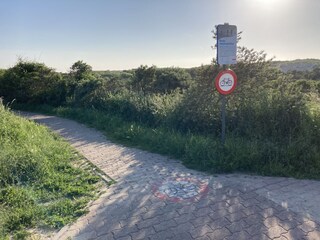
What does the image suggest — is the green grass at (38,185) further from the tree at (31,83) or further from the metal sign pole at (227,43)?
the tree at (31,83)

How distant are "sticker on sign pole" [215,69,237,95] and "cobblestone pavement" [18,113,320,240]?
1573 mm

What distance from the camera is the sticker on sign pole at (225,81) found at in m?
4.78

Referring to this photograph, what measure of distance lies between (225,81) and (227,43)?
2.25 ft

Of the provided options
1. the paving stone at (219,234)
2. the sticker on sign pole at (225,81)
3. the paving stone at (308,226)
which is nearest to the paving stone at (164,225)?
the paving stone at (219,234)

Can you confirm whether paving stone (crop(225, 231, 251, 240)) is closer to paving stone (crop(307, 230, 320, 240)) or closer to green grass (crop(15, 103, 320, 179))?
paving stone (crop(307, 230, 320, 240))

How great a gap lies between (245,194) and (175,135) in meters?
2.62

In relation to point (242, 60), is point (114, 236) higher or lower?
lower

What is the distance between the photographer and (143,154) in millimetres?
5902

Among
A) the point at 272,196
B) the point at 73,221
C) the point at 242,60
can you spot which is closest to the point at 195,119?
the point at 242,60

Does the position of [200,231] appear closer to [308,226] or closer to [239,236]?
[239,236]

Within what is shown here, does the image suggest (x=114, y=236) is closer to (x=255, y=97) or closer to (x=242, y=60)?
(x=255, y=97)

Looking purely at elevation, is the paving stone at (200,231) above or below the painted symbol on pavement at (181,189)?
below

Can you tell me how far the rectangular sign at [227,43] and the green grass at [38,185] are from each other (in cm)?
317

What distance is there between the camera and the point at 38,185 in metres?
4.20
